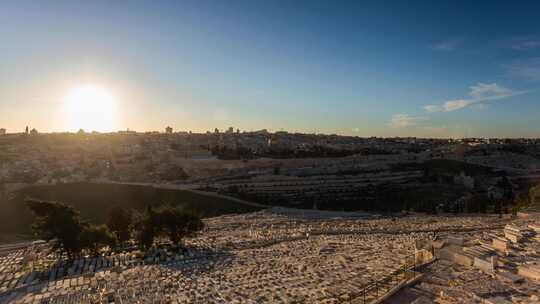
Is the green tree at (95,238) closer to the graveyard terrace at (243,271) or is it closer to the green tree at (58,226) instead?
the green tree at (58,226)

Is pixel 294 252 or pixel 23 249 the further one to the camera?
pixel 23 249

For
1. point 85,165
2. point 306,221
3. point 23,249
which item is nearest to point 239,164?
point 85,165

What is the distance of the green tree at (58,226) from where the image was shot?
18634mm

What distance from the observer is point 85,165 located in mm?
63406

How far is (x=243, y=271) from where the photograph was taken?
15711 millimetres

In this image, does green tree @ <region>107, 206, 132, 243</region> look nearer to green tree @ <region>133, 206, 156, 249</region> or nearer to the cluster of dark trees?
the cluster of dark trees

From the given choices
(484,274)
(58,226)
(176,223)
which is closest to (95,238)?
(58,226)

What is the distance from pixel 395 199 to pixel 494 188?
17900 mm

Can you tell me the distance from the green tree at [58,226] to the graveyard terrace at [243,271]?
94cm

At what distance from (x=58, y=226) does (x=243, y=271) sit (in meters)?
10.1

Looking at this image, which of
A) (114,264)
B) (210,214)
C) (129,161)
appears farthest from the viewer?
(129,161)

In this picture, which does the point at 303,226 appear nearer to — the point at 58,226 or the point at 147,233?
the point at 147,233

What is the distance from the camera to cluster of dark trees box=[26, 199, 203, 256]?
18.8 metres

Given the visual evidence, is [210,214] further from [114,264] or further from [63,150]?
[63,150]
